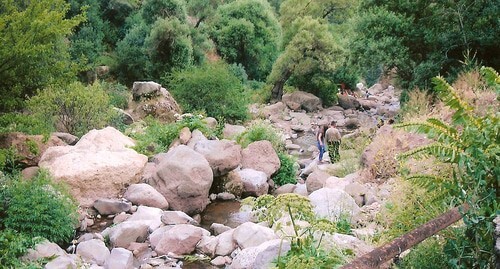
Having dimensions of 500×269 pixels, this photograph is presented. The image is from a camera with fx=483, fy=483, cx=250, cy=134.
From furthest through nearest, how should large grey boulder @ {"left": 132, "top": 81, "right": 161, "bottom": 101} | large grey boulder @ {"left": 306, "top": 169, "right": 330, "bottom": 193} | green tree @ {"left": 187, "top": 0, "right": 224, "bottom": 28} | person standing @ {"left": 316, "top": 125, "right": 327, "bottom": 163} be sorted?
green tree @ {"left": 187, "top": 0, "right": 224, "bottom": 28} → large grey boulder @ {"left": 132, "top": 81, "right": 161, "bottom": 101} → person standing @ {"left": 316, "top": 125, "right": 327, "bottom": 163} → large grey boulder @ {"left": 306, "top": 169, "right": 330, "bottom": 193}

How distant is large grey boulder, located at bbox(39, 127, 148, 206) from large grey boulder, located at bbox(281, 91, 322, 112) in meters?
15.4

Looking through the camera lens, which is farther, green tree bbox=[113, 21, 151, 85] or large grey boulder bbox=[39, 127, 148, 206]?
green tree bbox=[113, 21, 151, 85]

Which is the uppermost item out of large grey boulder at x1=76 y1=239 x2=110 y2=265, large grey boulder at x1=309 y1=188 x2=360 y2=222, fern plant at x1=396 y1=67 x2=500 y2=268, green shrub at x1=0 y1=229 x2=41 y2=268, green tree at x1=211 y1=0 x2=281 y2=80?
fern plant at x1=396 y1=67 x2=500 y2=268

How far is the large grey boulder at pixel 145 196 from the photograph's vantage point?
9430mm

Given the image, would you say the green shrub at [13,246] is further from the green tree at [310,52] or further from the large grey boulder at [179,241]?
the green tree at [310,52]

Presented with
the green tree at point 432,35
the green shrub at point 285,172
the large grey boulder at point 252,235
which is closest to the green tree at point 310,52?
the green tree at point 432,35

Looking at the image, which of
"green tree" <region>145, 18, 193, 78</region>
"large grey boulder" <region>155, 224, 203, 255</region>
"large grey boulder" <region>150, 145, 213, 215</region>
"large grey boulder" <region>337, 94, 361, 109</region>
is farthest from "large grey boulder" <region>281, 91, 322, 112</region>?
"large grey boulder" <region>155, 224, 203, 255</region>

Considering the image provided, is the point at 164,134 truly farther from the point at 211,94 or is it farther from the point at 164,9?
the point at 164,9

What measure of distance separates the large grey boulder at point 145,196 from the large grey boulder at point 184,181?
0.17m

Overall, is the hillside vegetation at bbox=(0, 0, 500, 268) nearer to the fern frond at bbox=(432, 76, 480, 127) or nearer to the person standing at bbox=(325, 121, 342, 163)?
the fern frond at bbox=(432, 76, 480, 127)

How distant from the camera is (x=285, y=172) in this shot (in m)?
12.2

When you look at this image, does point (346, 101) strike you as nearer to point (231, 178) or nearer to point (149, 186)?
point (231, 178)

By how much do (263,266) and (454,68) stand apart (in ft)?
39.3

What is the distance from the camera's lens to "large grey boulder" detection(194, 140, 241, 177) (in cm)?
1089
